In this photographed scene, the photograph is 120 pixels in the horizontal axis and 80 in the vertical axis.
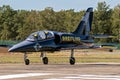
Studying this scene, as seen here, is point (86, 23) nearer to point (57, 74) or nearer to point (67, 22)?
point (57, 74)

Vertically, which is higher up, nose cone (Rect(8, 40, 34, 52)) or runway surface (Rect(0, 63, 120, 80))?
nose cone (Rect(8, 40, 34, 52))

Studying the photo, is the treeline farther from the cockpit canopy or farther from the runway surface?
the runway surface

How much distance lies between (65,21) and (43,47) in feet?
348

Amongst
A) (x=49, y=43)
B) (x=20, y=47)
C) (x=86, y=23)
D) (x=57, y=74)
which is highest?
(x=86, y=23)

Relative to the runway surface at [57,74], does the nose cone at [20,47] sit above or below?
above

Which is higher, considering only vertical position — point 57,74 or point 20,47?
point 20,47

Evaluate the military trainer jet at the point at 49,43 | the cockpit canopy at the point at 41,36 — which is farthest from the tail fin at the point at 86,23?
the cockpit canopy at the point at 41,36

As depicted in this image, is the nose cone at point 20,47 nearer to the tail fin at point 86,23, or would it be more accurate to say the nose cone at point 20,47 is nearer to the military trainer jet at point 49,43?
the military trainer jet at point 49,43

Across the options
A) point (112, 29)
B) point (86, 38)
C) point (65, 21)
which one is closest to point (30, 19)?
point (65, 21)

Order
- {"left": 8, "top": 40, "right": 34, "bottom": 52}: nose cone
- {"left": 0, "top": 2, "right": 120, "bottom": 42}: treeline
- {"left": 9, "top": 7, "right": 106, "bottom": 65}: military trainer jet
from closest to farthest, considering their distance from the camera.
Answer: {"left": 8, "top": 40, "right": 34, "bottom": 52}: nose cone < {"left": 9, "top": 7, "right": 106, "bottom": 65}: military trainer jet < {"left": 0, "top": 2, "right": 120, "bottom": 42}: treeline

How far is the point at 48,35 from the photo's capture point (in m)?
34.4

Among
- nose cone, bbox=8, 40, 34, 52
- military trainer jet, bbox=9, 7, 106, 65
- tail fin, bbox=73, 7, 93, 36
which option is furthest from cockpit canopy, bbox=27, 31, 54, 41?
tail fin, bbox=73, 7, 93, 36

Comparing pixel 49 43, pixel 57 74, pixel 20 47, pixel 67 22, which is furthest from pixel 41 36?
pixel 67 22

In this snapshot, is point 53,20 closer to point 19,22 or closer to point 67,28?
point 67,28
